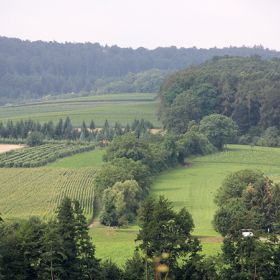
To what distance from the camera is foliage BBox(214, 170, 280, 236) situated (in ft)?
145

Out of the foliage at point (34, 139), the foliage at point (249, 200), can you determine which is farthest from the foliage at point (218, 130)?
the foliage at point (249, 200)

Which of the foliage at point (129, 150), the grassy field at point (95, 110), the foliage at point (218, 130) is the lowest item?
the grassy field at point (95, 110)

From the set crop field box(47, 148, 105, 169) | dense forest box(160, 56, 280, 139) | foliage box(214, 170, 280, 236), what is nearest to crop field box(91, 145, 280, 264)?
foliage box(214, 170, 280, 236)

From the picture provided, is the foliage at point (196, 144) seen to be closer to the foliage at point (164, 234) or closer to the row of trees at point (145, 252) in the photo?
the foliage at point (164, 234)

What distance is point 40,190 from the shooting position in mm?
58719

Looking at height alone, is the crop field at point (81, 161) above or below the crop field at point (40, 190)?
below

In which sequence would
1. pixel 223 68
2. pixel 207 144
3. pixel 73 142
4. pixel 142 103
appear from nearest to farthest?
1. pixel 207 144
2. pixel 73 142
3. pixel 223 68
4. pixel 142 103

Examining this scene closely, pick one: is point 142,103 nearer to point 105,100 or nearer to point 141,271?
point 105,100

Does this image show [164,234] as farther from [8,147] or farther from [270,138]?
[270,138]

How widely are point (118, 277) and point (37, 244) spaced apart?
142 inches

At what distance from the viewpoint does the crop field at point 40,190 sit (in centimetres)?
5147

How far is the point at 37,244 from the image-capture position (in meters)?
30.1

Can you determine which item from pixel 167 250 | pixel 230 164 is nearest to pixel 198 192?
pixel 230 164

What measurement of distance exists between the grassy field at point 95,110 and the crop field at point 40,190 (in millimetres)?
43129
